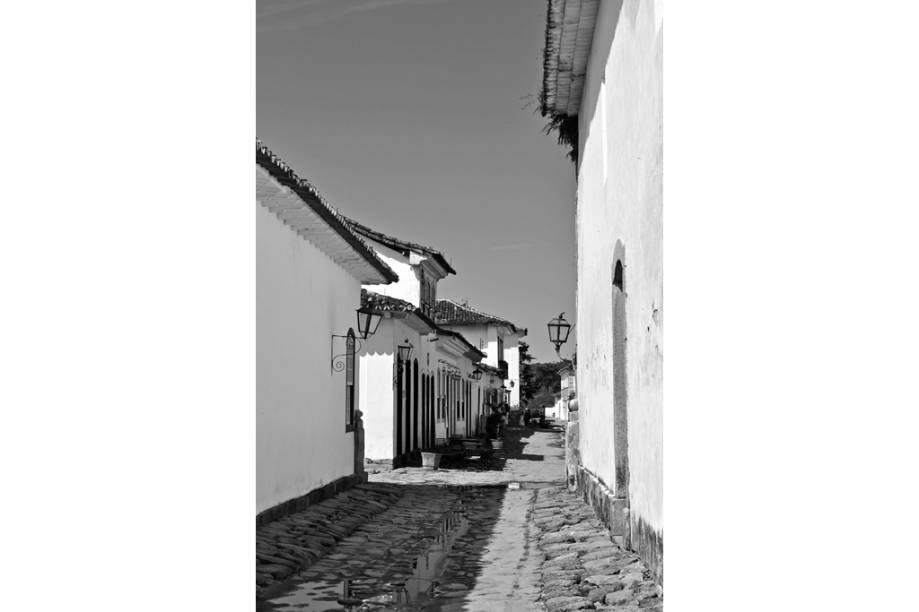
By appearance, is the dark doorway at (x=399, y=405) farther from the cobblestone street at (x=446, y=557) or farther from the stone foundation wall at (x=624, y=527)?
the stone foundation wall at (x=624, y=527)

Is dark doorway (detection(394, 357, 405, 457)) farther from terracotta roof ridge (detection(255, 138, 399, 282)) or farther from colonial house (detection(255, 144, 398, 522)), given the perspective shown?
terracotta roof ridge (detection(255, 138, 399, 282))

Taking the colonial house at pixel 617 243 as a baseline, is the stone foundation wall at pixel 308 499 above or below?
A: below

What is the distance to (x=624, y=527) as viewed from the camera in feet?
31.0

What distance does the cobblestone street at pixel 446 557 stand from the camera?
8.16 m

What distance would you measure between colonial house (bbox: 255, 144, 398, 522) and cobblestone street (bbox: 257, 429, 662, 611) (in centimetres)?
47

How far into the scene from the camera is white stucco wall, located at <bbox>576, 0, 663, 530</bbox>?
25.8ft

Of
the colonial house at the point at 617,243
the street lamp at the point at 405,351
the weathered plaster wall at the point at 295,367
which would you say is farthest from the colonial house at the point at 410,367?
the colonial house at the point at 617,243

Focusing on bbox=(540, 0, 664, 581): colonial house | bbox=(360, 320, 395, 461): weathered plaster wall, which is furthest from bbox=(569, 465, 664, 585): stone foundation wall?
bbox=(360, 320, 395, 461): weathered plaster wall

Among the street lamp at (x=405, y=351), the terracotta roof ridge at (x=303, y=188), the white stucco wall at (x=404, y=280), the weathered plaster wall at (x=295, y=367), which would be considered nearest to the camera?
the terracotta roof ridge at (x=303, y=188)

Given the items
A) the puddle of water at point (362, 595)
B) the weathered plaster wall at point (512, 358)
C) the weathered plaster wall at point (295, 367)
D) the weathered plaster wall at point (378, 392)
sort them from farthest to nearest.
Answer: the weathered plaster wall at point (512, 358), the weathered plaster wall at point (378, 392), the weathered plaster wall at point (295, 367), the puddle of water at point (362, 595)

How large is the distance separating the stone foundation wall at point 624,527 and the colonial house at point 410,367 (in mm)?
5385

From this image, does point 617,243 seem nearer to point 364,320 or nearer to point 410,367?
point 364,320
